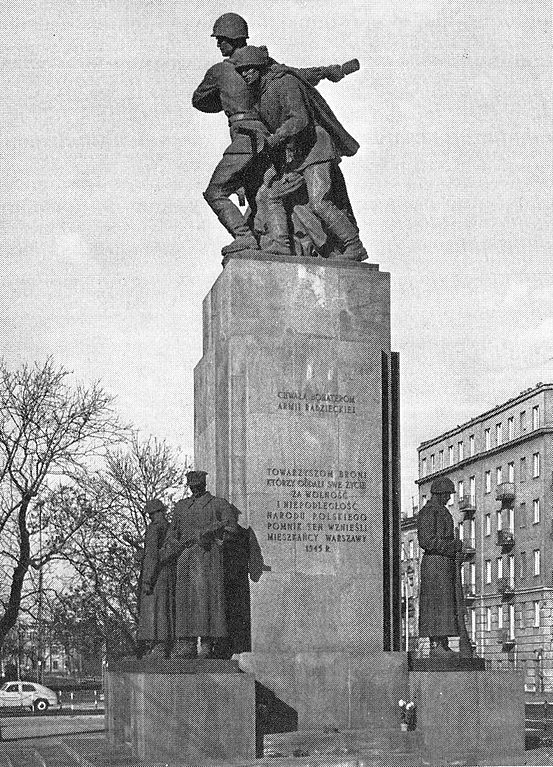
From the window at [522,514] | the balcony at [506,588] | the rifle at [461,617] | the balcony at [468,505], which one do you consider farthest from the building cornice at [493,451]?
the rifle at [461,617]

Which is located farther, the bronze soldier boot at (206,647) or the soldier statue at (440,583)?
the soldier statue at (440,583)

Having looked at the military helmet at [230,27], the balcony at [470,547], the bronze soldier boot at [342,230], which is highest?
the military helmet at [230,27]

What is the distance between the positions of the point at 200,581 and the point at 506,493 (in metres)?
62.8

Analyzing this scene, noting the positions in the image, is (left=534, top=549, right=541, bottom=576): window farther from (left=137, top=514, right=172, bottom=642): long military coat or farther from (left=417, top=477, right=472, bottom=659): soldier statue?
(left=137, top=514, right=172, bottom=642): long military coat

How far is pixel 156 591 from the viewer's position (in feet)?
58.3

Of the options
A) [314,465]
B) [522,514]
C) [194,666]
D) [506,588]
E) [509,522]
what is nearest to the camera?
[194,666]

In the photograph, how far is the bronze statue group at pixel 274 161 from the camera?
20438 millimetres

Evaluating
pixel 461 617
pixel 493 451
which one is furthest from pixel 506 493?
pixel 461 617

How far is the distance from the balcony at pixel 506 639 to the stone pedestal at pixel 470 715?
196 ft

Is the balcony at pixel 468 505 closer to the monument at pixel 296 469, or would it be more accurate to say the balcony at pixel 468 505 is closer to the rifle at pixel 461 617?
the monument at pixel 296 469

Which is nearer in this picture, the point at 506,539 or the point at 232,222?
the point at 232,222

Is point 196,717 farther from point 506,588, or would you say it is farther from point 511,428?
point 511,428

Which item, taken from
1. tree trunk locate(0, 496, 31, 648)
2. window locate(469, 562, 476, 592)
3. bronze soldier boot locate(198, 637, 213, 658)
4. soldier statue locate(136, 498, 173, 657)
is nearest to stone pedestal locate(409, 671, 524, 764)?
bronze soldier boot locate(198, 637, 213, 658)

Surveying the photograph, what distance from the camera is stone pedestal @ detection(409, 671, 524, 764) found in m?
16.5
